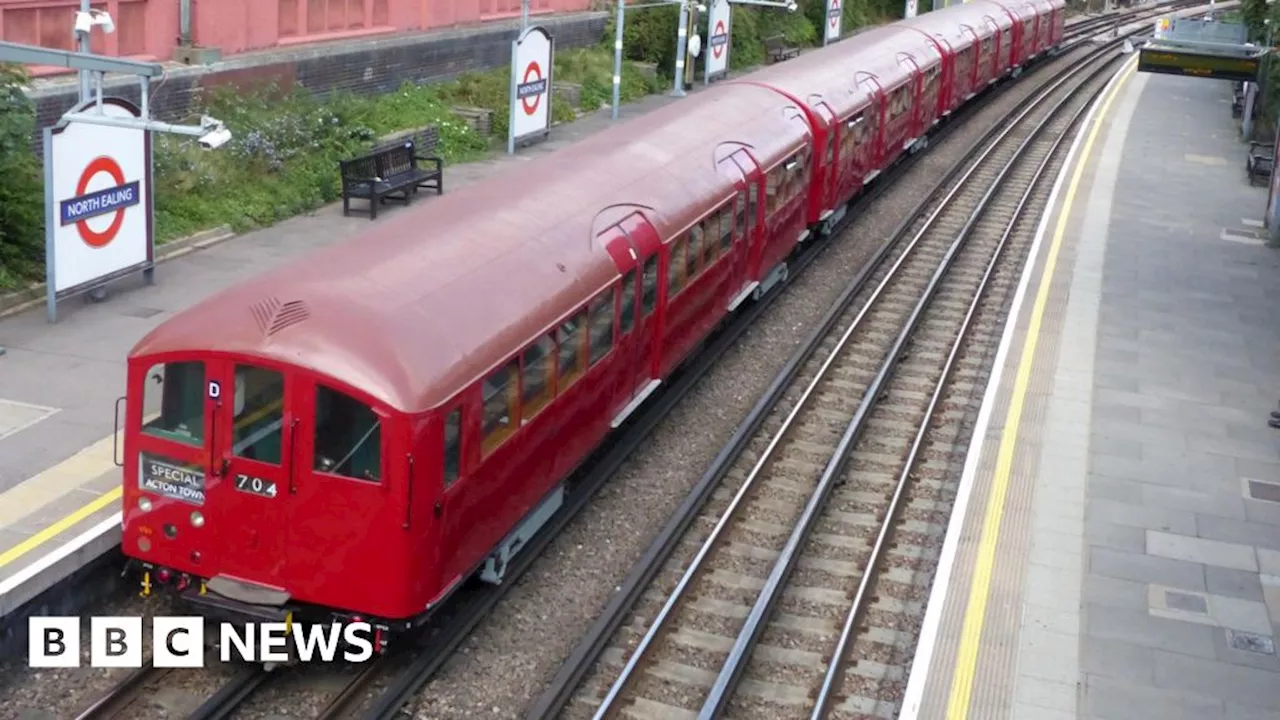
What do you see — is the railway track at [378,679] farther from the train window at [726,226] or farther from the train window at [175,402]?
the train window at [726,226]

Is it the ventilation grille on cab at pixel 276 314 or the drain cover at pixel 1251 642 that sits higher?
the ventilation grille on cab at pixel 276 314

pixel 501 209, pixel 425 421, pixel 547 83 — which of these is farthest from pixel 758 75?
pixel 425 421

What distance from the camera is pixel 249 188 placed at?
66.4 ft

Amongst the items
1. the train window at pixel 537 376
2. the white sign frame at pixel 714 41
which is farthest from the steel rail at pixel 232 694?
the white sign frame at pixel 714 41

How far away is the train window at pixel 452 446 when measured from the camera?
907 centimetres

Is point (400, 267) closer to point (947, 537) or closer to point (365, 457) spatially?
point (365, 457)

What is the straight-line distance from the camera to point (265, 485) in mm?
8961

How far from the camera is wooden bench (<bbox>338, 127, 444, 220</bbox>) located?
2072cm

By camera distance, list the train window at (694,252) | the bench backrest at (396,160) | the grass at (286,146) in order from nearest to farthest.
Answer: the train window at (694,252) → the grass at (286,146) → the bench backrest at (396,160)

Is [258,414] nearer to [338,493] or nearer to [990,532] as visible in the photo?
[338,493]

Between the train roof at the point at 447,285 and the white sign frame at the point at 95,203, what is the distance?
483cm

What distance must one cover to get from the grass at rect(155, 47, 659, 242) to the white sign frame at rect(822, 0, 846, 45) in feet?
60.4

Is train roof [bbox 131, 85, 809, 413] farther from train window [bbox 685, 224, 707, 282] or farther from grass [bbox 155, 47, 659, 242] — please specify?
grass [bbox 155, 47, 659, 242]

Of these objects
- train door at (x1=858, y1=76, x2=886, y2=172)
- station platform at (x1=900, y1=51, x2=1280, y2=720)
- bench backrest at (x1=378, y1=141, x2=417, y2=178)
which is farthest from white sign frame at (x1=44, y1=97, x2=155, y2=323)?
train door at (x1=858, y1=76, x2=886, y2=172)
